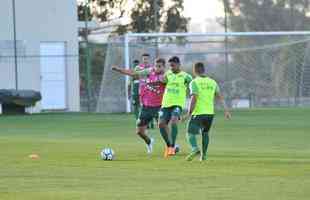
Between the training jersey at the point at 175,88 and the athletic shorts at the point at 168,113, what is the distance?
66 mm

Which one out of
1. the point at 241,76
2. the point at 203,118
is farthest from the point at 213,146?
the point at 241,76

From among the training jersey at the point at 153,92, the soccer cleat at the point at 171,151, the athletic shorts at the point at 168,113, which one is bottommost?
the soccer cleat at the point at 171,151

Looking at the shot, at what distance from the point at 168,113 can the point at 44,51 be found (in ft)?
88.7

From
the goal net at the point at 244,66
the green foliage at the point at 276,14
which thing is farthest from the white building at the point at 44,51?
the green foliage at the point at 276,14

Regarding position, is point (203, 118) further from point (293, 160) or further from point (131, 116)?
point (131, 116)

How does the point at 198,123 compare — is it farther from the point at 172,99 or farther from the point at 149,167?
the point at 149,167

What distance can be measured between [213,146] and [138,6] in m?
38.0

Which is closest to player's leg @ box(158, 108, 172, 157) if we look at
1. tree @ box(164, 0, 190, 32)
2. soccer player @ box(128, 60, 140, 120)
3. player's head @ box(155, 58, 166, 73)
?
player's head @ box(155, 58, 166, 73)

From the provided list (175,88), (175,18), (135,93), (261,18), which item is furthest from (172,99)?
(261,18)

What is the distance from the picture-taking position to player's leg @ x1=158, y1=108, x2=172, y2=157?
21750 mm

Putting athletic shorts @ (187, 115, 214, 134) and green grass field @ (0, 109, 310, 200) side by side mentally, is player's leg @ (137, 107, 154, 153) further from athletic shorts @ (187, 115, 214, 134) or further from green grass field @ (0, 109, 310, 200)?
athletic shorts @ (187, 115, 214, 134)

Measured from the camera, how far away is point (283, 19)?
219ft

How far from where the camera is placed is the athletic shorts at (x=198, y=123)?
2008cm

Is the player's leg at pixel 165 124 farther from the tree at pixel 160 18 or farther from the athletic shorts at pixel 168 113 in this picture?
the tree at pixel 160 18
